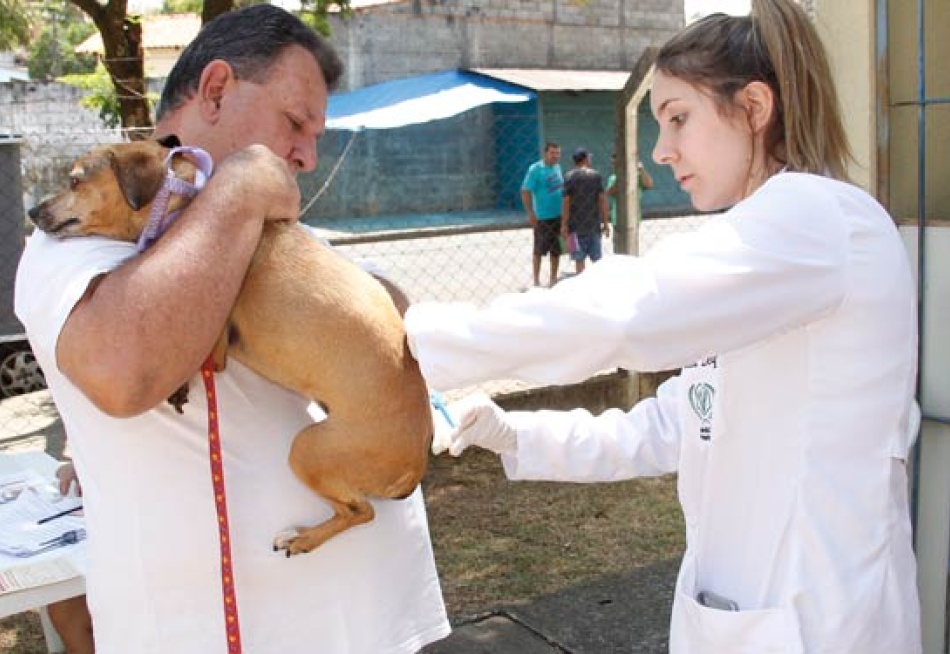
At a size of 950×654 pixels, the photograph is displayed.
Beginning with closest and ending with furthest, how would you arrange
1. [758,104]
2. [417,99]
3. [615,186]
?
[758,104], [615,186], [417,99]

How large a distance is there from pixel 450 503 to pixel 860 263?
15.4 feet

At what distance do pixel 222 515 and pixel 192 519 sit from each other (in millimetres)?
57

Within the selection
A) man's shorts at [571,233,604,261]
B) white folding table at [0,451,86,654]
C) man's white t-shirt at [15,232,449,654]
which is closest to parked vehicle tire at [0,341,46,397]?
white folding table at [0,451,86,654]

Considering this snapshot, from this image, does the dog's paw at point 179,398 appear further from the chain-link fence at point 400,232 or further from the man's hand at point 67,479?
the man's hand at point 67,479

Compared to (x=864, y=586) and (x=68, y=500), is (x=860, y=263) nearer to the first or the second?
(x=864, y=586)

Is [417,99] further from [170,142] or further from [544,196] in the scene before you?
[170,142]

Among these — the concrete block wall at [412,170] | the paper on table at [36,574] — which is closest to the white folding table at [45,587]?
the paper on table at [36,574]

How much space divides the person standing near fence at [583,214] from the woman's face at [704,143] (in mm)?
10719

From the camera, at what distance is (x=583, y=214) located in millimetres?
13133

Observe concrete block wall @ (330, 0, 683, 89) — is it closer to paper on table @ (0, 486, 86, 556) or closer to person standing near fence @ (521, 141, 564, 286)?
person standing near fence @ (521, 141, 564, 286)

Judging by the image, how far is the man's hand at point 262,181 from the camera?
6.23ft

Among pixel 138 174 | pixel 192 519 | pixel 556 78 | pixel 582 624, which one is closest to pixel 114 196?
pixel 138 174

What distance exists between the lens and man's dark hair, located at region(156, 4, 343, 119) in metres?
2.21

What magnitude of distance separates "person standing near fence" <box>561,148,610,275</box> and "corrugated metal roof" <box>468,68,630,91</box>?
1264cm
